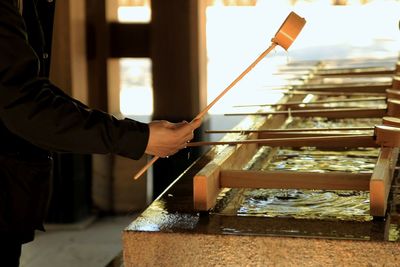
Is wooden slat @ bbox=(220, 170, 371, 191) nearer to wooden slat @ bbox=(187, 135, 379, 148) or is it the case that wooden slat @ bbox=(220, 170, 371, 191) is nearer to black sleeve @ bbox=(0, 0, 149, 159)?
wooden slat @ bbox=(187, 135, 379, 148)

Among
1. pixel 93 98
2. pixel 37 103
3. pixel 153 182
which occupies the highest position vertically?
pixel 37 103

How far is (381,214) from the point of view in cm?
195

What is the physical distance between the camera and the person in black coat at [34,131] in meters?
1.72

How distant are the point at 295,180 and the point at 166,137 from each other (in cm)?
41

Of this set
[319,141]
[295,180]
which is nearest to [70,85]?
[319,141]

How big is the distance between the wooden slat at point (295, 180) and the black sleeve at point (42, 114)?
1.23ft

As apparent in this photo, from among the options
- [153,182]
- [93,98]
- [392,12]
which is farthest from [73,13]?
[392,12]

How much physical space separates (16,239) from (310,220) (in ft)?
2.60

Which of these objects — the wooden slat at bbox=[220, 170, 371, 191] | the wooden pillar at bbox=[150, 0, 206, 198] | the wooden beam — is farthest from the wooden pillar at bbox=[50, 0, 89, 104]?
the wooden slat at bbox=[220, 170, 371, 191]

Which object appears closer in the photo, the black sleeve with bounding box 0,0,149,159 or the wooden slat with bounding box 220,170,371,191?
the black sleeve with bounding box 0,0,149,159

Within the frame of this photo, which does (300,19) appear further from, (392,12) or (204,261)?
(392,12)

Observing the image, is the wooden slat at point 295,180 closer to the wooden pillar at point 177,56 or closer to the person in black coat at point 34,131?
the person in black coat at point 34,131

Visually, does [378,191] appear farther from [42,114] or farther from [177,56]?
[177,56]

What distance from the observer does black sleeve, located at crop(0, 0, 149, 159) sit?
5.60ft
